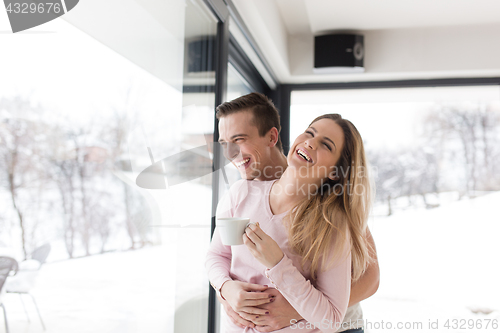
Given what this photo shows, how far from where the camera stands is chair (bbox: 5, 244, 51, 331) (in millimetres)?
656

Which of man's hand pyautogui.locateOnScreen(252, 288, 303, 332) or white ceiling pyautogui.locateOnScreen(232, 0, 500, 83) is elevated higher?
white ceiling pyautogui.locateOnScreen(232, 0, 500, 83)

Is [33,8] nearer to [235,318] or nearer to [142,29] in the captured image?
[142,29]

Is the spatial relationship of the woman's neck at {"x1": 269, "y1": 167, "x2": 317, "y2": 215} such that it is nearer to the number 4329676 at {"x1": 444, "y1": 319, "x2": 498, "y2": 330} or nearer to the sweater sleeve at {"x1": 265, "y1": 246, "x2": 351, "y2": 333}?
the sweater sleeve at {"x1": 265, "y1": 246, "x2": 351, "y2": 333}

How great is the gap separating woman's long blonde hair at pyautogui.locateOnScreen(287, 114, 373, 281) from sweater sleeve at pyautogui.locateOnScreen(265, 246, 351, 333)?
0.12ft

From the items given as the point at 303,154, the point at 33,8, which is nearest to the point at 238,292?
the point at 303,154

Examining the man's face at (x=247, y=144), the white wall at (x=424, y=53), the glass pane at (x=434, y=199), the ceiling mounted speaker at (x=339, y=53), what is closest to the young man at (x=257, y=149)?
the man's face at (x=247, y=144)

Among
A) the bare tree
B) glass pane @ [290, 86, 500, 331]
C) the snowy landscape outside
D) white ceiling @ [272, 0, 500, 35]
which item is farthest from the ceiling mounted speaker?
the bare tree

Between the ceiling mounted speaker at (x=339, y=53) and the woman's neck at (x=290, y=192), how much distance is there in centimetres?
216

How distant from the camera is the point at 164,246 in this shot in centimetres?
127

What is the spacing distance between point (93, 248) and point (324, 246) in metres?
0.58

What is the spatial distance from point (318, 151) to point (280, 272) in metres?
0.37

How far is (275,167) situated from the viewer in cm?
139

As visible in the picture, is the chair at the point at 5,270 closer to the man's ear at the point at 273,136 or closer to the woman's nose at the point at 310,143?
the woman's nose at the point at 310,143

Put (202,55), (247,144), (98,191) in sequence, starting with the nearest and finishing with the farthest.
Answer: (98,191)
(247,144)
(202,55)
